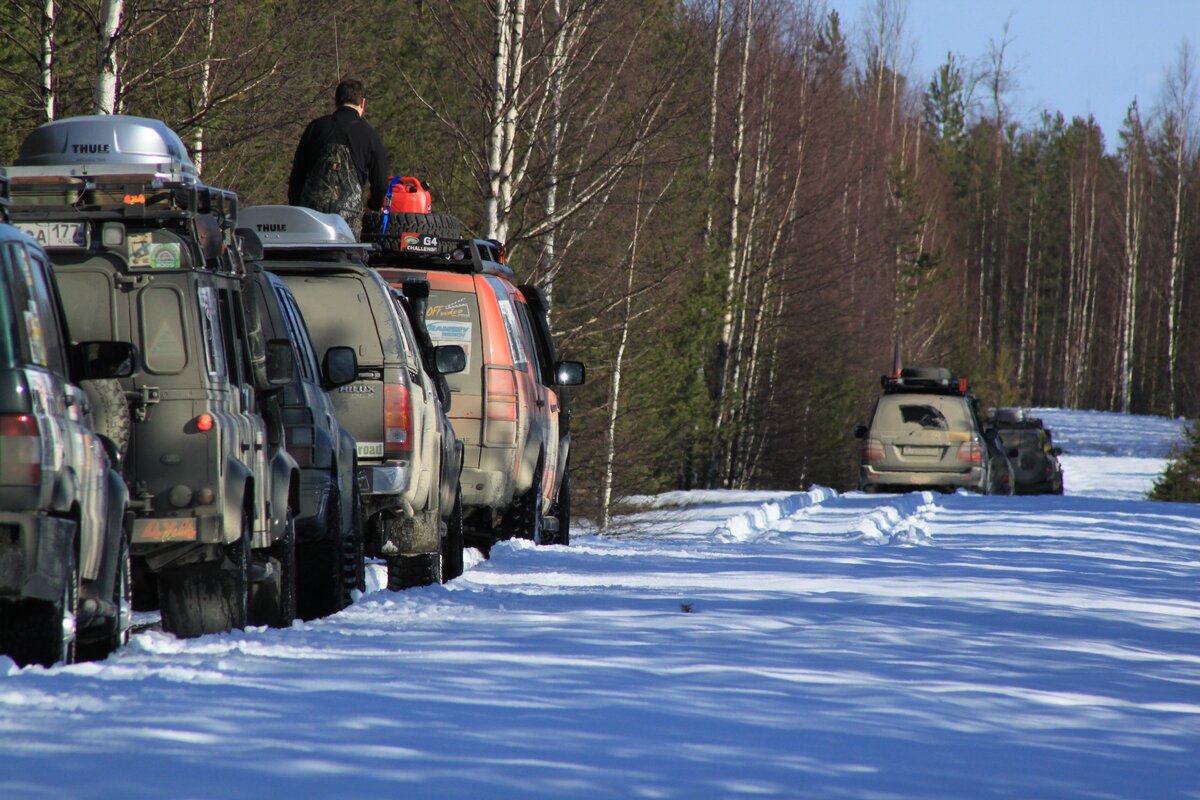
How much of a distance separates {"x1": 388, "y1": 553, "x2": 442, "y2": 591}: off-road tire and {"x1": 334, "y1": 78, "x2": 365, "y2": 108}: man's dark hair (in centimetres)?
451

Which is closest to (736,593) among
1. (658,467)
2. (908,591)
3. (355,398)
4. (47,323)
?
(908,591)

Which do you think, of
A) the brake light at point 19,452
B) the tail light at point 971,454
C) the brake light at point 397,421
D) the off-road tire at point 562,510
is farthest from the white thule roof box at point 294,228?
the tail light at point 971,454

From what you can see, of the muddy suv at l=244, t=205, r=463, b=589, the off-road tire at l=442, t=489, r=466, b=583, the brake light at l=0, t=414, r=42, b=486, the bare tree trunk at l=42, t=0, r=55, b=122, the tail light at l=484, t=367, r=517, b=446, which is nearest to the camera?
the brake light at l=0, t=414, r=42, b=486

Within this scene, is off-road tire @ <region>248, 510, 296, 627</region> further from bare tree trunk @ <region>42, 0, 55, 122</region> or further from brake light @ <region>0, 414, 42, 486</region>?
bare tree trunk @ <region>42, 0, 55, 122</region>

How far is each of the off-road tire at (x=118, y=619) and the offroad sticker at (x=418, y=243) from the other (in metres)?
6.58

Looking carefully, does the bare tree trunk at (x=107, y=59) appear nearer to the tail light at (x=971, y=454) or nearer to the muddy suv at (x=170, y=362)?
the muddy suv at (x=170, y=362)

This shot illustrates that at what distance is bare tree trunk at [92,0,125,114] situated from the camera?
53.3ft

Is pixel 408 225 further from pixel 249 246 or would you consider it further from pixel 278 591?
pixel 278 591

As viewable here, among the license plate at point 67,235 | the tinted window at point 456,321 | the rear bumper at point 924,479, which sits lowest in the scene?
the rear bumper at point 924,479

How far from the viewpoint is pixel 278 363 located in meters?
10.2

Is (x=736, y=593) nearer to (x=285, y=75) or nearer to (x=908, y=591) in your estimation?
(x=908, y=591)

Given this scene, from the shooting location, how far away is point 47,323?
25.4ft

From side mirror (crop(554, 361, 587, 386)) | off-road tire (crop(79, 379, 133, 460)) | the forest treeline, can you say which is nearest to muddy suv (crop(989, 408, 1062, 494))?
the forest treeline

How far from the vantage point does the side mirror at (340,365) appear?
11.4 m
